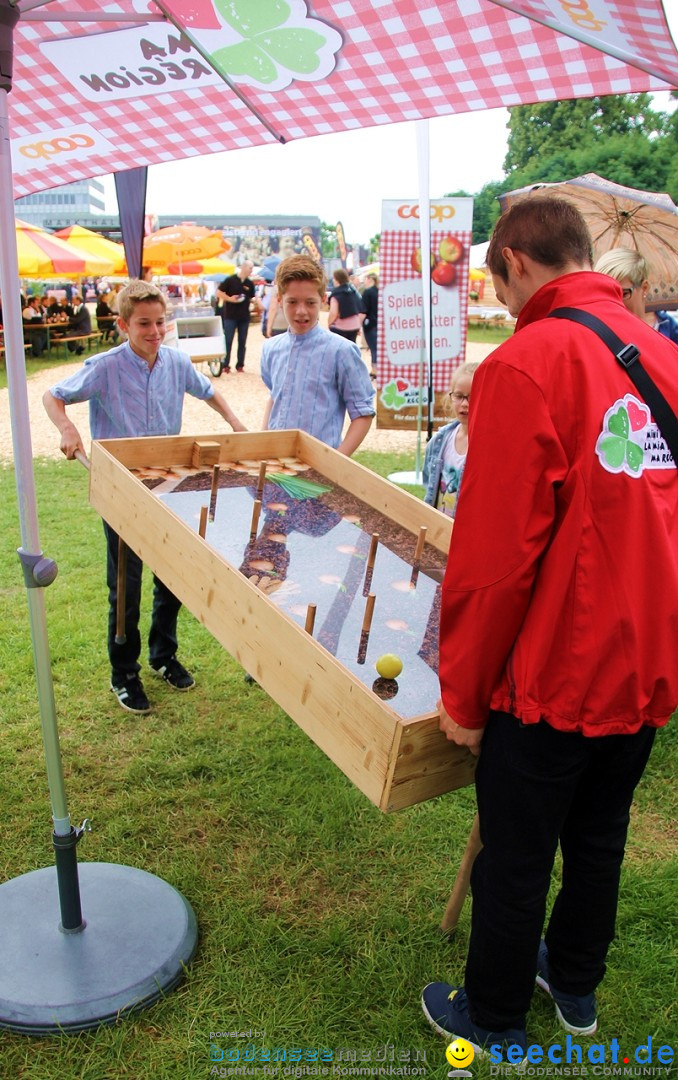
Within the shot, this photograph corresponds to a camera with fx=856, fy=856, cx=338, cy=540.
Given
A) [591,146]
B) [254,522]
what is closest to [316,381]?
[254,522]

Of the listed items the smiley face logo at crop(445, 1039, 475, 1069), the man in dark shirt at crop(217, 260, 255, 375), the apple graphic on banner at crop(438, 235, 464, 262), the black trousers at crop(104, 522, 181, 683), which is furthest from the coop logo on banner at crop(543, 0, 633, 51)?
the man in dark shirt at crop(217, 260, 255, 375)

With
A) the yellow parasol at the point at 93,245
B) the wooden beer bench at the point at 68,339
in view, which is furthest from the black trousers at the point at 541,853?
the yellow parasol at the point at 93,245

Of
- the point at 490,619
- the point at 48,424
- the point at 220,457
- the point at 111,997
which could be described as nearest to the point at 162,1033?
the point at 111,997

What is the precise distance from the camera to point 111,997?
225cm

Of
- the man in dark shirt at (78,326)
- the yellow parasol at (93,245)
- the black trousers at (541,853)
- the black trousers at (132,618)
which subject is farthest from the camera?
the yellow parasol at (93,245)

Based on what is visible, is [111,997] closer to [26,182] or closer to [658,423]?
[658,423]

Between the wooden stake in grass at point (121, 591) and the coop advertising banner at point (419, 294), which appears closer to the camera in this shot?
the wooden stake in grass at point (121, 591)

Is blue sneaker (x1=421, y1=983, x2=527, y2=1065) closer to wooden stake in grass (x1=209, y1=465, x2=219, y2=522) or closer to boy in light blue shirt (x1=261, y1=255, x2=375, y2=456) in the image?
wooden stake in grass (x1=209, y1=465, x2=219, y2=522)

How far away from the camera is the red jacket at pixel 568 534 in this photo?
1562 millimetres

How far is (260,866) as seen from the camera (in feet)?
9.36

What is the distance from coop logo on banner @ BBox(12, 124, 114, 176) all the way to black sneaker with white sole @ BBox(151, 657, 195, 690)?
2.16 m

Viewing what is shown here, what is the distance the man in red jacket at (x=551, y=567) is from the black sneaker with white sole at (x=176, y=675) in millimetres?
2319

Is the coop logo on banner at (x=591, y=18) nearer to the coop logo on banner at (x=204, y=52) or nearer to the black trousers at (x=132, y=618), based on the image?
the coop logo on banner at (x=204, y=52)

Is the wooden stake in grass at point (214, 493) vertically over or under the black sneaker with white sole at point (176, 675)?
over
